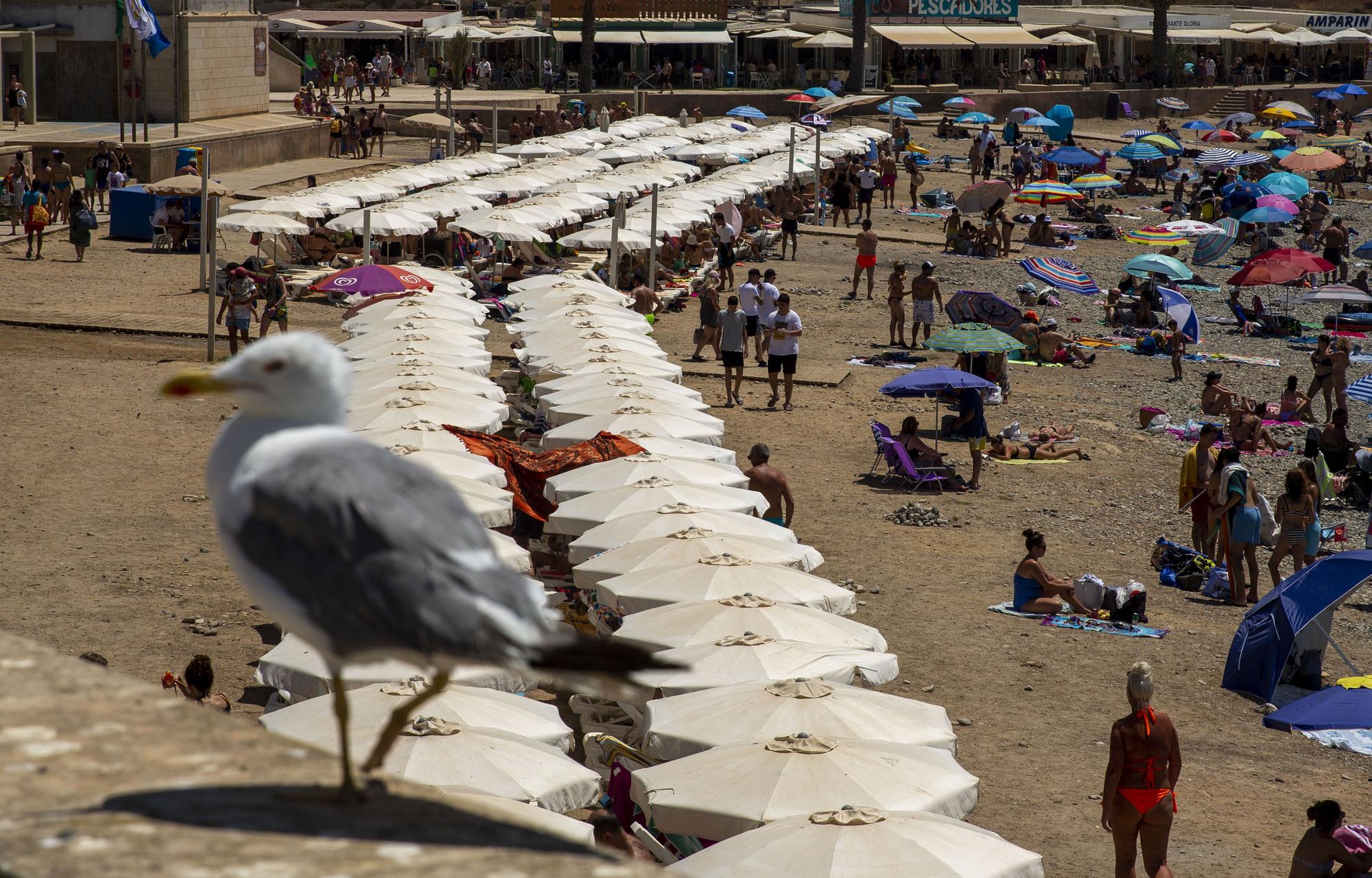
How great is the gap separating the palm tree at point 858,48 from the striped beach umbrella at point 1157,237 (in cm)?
2743

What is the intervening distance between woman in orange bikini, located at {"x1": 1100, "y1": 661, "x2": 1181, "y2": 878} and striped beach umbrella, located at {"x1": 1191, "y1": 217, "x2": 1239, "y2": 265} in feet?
101

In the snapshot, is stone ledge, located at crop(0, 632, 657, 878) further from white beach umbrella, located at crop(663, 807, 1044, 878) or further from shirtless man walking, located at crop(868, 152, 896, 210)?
shirtless man walking, located at crop(868, 152, 896, 210)

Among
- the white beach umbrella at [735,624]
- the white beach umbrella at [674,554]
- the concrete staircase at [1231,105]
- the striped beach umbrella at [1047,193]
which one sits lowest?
the white beach umbrella at [735,624]

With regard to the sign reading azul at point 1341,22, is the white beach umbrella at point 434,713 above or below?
below

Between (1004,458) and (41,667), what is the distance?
17156mm

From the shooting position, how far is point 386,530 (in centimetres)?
302

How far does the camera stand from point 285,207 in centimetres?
2870

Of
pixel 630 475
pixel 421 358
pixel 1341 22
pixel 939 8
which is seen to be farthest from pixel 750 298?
pixel 1341 22

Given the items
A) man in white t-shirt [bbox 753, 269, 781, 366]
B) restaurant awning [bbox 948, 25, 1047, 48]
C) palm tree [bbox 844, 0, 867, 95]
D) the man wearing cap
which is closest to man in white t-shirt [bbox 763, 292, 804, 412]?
man in white t-shirt [bbox 753, 269, 781, 366]

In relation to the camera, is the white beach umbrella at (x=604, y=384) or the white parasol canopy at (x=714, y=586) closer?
the white parasol canopy at (x=714, y=586)

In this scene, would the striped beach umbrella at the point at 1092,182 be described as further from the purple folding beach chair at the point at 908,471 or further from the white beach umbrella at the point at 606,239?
the purple folding beach chair at the point at 908,471

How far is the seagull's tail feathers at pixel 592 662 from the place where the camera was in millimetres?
2906

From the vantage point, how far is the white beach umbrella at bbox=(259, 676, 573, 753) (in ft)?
25.4

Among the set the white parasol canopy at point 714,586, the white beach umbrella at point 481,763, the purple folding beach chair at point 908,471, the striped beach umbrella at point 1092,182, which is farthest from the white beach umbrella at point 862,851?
the striped beach umbrella at point 1092,182
